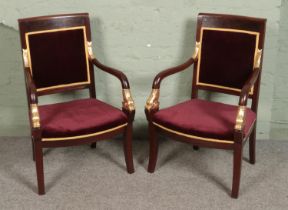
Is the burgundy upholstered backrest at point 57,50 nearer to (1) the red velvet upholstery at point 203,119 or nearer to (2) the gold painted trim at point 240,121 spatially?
(1) the red velvet upholstery at point 203,119

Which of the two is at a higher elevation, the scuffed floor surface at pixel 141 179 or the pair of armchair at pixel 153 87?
the pair of armchair at pixel 153 87

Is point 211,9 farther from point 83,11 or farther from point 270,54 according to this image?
point 83,11

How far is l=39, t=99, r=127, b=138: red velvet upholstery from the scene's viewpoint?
8.20 ft

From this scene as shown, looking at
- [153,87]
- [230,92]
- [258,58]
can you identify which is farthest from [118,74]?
[258,58]

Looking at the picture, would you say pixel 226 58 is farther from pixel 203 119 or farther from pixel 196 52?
pixel 203 119

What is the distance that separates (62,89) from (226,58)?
1.01 m

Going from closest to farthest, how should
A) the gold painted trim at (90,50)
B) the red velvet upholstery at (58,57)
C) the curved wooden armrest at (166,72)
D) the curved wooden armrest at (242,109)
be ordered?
1. the curved wooden armrest at (242,109)
2. the curved wooden armrest at (166,72)
3. the red velvet upholstery at (58,57)
4. the gold painted trim at (90,50)

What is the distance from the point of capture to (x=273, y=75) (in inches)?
121

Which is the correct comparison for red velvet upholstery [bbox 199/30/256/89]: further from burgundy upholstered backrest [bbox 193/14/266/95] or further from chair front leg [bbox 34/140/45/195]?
chair front leg [bbox 34/140/45/195]

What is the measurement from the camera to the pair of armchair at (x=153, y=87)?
8.19ft

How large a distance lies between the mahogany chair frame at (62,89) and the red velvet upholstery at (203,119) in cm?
22

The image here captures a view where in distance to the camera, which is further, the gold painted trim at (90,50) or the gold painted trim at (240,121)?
the gold painted trim at (90,50)

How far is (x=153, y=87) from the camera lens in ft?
8.70

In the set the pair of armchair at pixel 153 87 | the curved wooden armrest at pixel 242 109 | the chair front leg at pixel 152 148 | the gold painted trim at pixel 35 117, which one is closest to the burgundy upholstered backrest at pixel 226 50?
the pair of armchair at pixel 153 87
